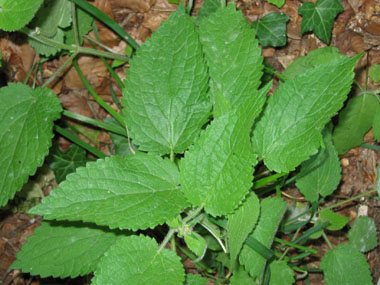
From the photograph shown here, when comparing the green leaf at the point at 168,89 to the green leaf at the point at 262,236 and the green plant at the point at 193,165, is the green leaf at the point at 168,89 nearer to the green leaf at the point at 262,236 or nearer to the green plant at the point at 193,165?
the green plant at the point at 193,165

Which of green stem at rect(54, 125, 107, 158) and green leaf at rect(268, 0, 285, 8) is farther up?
green leaf at rect(268, 0, 285, 8)

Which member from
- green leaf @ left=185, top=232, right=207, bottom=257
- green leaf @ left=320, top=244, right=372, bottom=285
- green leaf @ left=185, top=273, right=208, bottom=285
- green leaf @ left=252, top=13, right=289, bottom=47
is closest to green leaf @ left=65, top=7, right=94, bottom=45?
green leaf @ left=252, top=13, right=289, bottom=47

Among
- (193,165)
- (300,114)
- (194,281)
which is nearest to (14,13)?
(193,165)

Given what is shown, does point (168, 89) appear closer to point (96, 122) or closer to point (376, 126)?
point (96, 122)

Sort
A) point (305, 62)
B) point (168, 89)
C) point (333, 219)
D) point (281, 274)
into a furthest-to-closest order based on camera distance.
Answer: point (305, 62) < point (333, 219) < point (281, 274) < point (168, 89)

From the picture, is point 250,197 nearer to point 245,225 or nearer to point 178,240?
point 245,225

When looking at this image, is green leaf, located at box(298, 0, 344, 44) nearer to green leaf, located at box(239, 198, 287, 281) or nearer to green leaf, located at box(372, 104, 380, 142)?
green leaf, located at box(372, 104, 380, 142)

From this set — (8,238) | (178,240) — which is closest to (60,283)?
(8,238)
